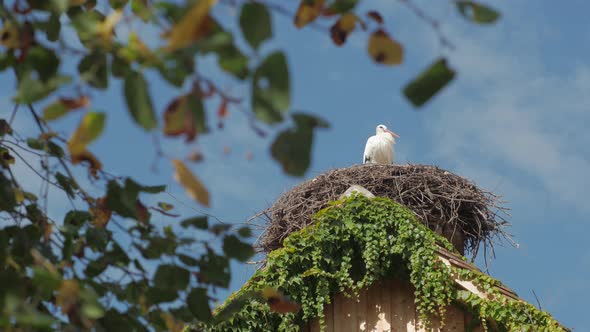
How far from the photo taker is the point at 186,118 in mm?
2057

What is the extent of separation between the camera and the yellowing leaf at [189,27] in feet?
6.32

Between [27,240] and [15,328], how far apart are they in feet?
2.23

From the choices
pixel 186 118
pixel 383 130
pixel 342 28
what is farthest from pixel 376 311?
pixel 383 130

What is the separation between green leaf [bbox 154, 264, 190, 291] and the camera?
9.94ft

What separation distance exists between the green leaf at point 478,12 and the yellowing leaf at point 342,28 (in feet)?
1.28

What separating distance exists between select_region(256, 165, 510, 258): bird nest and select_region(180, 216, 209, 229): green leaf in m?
7.73

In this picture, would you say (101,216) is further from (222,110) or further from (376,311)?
(376,311)

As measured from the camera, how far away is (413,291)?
6848mm

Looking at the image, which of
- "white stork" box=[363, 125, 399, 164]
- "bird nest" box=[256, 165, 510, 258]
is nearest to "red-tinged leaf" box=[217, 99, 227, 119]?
"bird nest" box=[256, 165, 510, 258]

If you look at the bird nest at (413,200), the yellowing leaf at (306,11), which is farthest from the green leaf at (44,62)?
the bird nest at (413,200)

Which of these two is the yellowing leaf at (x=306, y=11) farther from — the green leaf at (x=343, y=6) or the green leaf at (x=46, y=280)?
the green leaf at (x=46, y=280)

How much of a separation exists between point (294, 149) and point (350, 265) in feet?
15.7

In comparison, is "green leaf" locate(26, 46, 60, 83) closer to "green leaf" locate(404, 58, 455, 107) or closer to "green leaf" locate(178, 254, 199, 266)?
"green leaf" locate(178, 254, 199, 266)

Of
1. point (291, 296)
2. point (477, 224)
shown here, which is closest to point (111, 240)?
point (291, 296)
